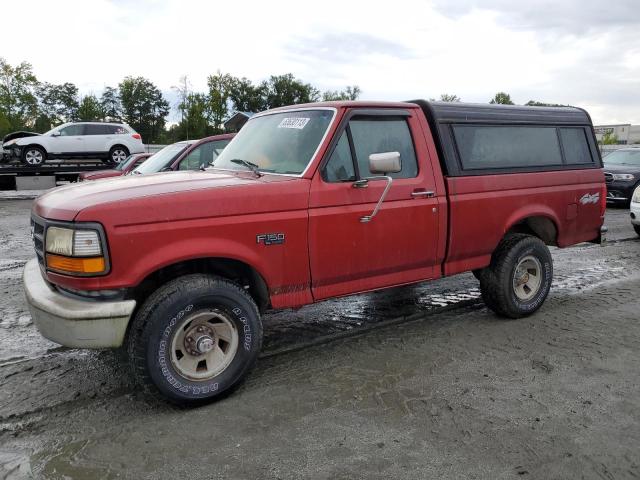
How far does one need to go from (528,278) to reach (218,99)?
2189 inches

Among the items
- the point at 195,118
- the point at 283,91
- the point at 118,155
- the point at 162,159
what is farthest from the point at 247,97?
the point at 162,159

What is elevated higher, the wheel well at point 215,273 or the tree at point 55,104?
the tree at point 55,104

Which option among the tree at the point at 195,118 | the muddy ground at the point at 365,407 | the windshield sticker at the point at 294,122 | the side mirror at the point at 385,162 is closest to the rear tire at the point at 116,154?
the muddy ground at the point at 365,407

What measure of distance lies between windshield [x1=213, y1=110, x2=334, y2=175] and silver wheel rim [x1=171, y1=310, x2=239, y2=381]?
4.06ft

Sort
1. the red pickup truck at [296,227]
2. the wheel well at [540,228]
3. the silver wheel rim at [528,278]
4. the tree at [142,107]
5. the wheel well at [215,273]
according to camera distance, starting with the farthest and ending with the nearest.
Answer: the tree at [142,107], the wheel well at [540,228], the silver wheel rim at [528,278], the wheel well at [215,273], the red pickup truck at [296,227]

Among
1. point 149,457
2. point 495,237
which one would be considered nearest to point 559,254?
point 495,237

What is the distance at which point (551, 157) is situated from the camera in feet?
Result: 17.8

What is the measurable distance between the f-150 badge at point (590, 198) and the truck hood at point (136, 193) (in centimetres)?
345

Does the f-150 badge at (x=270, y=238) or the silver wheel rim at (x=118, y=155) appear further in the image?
the silver wheel rim at (x=118, y=155)

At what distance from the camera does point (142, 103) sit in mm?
72750

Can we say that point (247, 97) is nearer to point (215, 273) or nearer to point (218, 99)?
point (218, 99)

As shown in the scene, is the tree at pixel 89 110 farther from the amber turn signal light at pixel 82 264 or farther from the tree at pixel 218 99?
the amber turn signal light at pixel 82 264

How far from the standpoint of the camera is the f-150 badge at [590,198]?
18.4 feet

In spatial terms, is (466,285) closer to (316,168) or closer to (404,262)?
(404,262)
